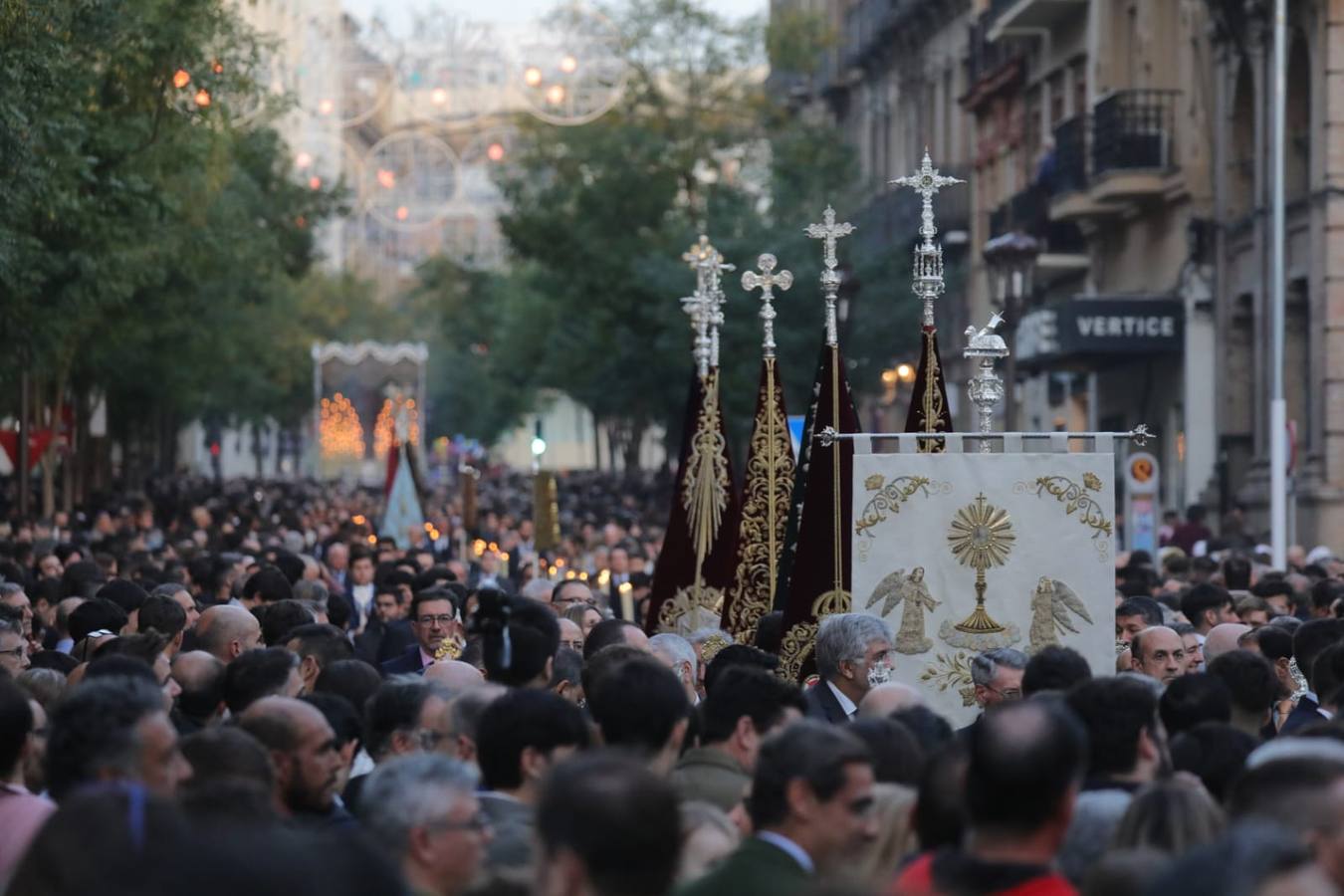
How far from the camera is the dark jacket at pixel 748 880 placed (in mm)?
5918

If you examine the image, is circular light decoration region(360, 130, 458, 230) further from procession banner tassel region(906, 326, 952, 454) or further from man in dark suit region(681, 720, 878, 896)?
man in dark suit region(681, 720, 878, 896)

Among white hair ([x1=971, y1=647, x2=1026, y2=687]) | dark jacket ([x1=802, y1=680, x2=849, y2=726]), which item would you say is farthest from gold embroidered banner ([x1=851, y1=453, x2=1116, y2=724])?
white hair ([x1=971, y1=647, x2=1026, y2=687])

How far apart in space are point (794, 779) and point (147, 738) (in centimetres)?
170

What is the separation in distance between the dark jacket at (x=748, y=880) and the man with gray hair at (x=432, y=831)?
0.66 meters

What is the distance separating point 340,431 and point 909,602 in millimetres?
79944

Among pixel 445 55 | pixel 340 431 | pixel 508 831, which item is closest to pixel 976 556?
pixel 508 831

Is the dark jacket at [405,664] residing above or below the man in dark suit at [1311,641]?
below

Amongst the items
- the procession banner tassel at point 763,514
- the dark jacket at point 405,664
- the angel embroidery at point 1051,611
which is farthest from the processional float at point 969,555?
the procession banner tassel at point 763,514

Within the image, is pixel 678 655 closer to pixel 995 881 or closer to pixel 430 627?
pixel 430 627

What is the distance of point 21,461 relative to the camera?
3656 cm

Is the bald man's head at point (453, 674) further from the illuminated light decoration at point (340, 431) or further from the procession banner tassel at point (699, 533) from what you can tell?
the illuminated light decoration at point (340, 431)

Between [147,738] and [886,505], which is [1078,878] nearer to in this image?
[147,738]

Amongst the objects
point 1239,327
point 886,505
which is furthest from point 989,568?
point 1239,327

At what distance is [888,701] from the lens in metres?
8.86
